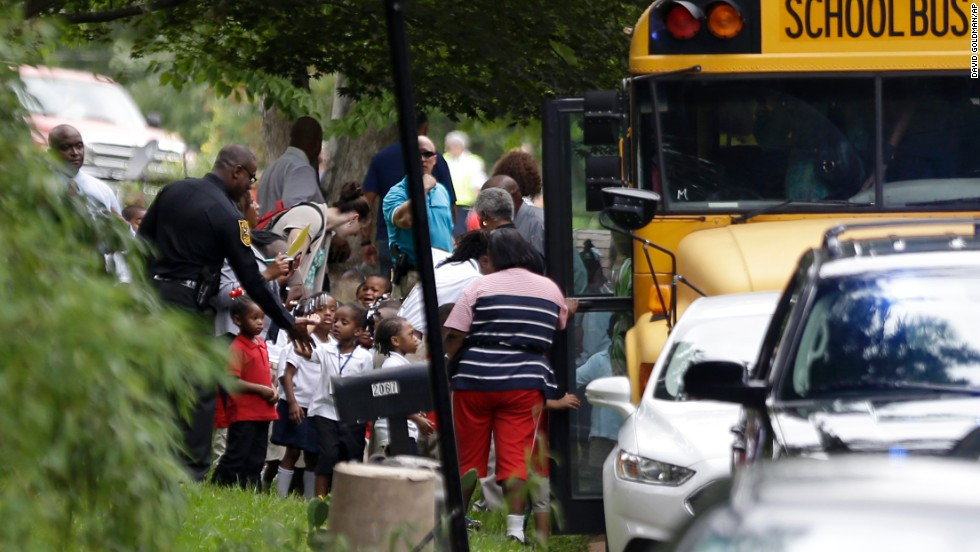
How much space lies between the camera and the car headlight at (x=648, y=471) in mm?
7156

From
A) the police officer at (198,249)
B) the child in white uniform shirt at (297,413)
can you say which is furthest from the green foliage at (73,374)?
the child in white uniform shirt at (297,413)

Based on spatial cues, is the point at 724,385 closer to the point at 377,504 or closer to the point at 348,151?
the point at 377,504

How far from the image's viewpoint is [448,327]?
9875 millimetres

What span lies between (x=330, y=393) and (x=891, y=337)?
16.7 feet

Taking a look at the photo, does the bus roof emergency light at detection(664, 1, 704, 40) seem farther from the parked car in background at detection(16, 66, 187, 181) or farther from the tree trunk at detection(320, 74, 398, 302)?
the parked car in background at detection(16, 66, 187, 181)

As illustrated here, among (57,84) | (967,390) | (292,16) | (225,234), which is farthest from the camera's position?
(292,16)

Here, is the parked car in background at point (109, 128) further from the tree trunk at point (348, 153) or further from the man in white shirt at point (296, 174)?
the man in white shirt at point (296, 174)

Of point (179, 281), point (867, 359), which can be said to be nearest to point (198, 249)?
point (179, 281)

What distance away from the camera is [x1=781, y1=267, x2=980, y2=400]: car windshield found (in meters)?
5.91

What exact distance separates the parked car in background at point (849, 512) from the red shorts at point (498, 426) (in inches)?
253

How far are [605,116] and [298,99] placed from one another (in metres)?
7.55

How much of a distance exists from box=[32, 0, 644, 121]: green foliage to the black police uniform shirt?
3.70 ft

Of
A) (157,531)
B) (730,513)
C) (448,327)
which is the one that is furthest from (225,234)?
(730,513)

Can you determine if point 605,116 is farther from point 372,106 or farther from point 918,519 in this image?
point 372,106
